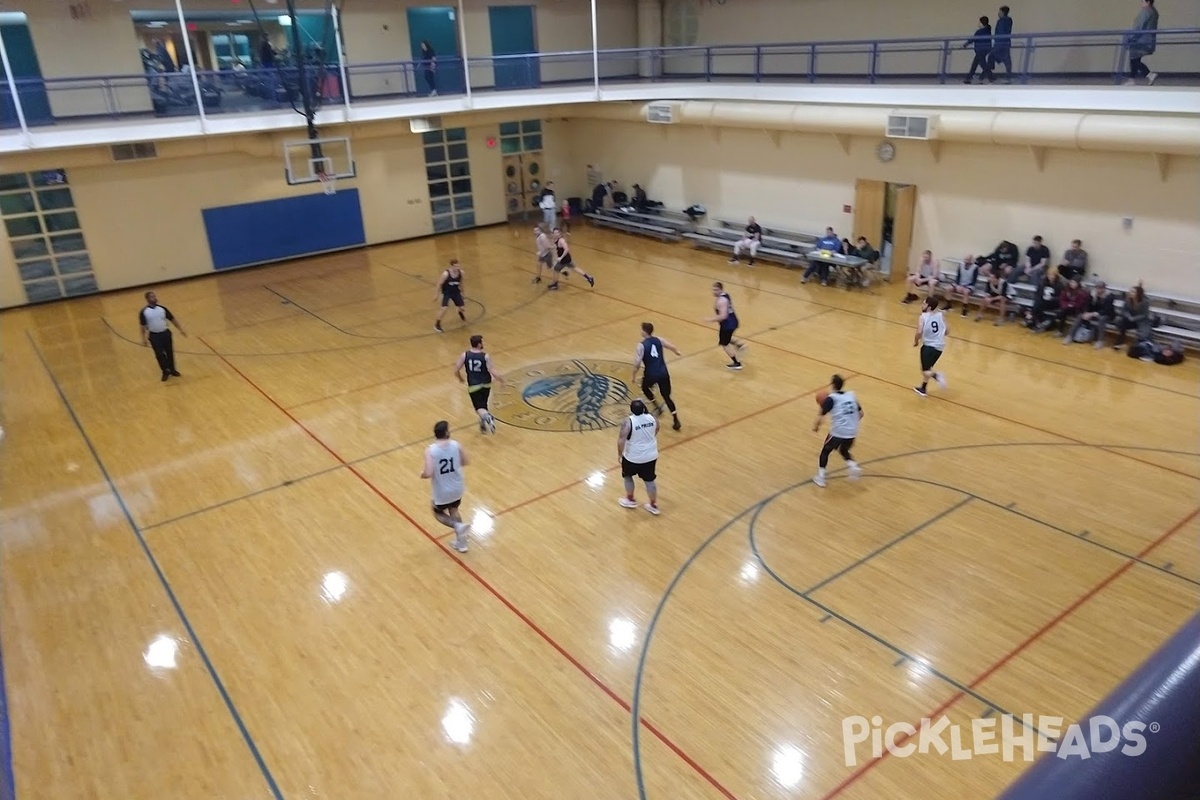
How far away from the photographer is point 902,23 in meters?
19.8

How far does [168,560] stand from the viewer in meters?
9.09

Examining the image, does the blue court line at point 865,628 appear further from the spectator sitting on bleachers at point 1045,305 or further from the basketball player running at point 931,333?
the spectator sitting on bleachers at point 1045,305

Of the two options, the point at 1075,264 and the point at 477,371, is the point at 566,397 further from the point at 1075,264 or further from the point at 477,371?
the point at 1075,264

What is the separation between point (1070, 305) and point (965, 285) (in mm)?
2161

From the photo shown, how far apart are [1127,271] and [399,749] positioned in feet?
47.8

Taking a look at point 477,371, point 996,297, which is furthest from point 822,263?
point 477,371

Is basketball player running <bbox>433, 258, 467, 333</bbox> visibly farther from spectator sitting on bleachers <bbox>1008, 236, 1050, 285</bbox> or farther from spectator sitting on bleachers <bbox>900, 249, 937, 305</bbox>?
spectator sitting on bleachers <bbox>1008, 236, 1050, 285</bbox>

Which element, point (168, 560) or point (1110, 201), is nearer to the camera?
point (168, 560)

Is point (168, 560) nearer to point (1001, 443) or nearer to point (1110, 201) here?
point (1001, 443)

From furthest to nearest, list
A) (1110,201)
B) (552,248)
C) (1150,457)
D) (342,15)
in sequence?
1. (342,15)
2. (552,248)
3. (1110,201)
4. (1150,457)

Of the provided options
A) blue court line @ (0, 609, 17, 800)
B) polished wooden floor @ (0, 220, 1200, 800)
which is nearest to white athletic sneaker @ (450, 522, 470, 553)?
polished wooden floor @ (0, 220, 1200, 800)

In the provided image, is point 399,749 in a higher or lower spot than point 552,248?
lower

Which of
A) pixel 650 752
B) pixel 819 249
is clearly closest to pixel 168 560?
pixel 650 752

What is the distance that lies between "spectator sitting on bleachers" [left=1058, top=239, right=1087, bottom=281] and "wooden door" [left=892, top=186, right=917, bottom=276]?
3522 millimetres
